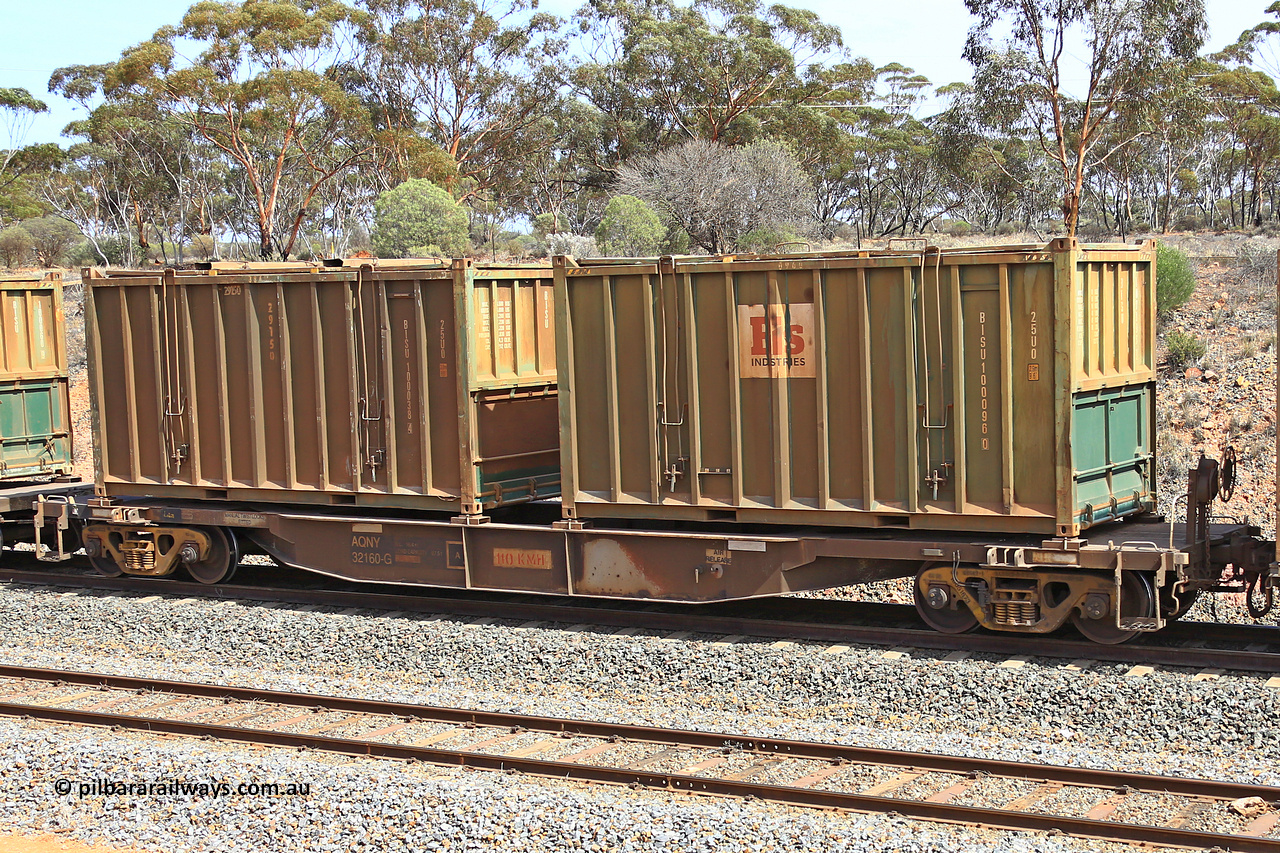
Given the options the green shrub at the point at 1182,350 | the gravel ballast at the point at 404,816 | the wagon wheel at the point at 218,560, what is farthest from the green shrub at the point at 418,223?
the gravel ballast at the point at 404,816

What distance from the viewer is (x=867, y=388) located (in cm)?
1033

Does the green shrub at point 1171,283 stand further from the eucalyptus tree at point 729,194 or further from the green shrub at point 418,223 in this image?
the green shrub at point 418,223

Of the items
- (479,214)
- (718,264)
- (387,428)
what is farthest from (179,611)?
(479,214)

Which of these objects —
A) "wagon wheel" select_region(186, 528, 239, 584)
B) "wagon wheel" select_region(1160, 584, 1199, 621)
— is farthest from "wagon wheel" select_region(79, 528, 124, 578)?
"wagon wheel" select_region(1160, 584, 1199, 621)

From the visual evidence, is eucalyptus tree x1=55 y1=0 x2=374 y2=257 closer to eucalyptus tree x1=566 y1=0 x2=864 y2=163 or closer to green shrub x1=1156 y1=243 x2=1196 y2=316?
eucalyptus tree x1=566 y1=0 x2=864 y2=163

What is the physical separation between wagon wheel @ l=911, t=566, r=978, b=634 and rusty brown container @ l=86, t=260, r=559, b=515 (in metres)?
4.21

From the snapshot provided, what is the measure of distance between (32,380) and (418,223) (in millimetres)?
26758

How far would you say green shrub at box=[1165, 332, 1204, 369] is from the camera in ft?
69.7

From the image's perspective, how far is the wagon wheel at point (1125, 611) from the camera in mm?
9656

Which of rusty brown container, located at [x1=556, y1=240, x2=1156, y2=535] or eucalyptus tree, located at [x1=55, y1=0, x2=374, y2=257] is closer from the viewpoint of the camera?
rusty brown container, located at [x1=556, y1=240, x2=1156, y2=535]

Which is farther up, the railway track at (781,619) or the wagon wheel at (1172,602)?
the wagon wheel at (1172,602)

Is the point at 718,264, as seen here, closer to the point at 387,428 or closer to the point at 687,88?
the point at 387,428

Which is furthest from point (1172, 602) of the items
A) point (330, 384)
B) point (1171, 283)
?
point (1171, 283)

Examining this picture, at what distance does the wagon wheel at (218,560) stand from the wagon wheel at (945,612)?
733 cm
